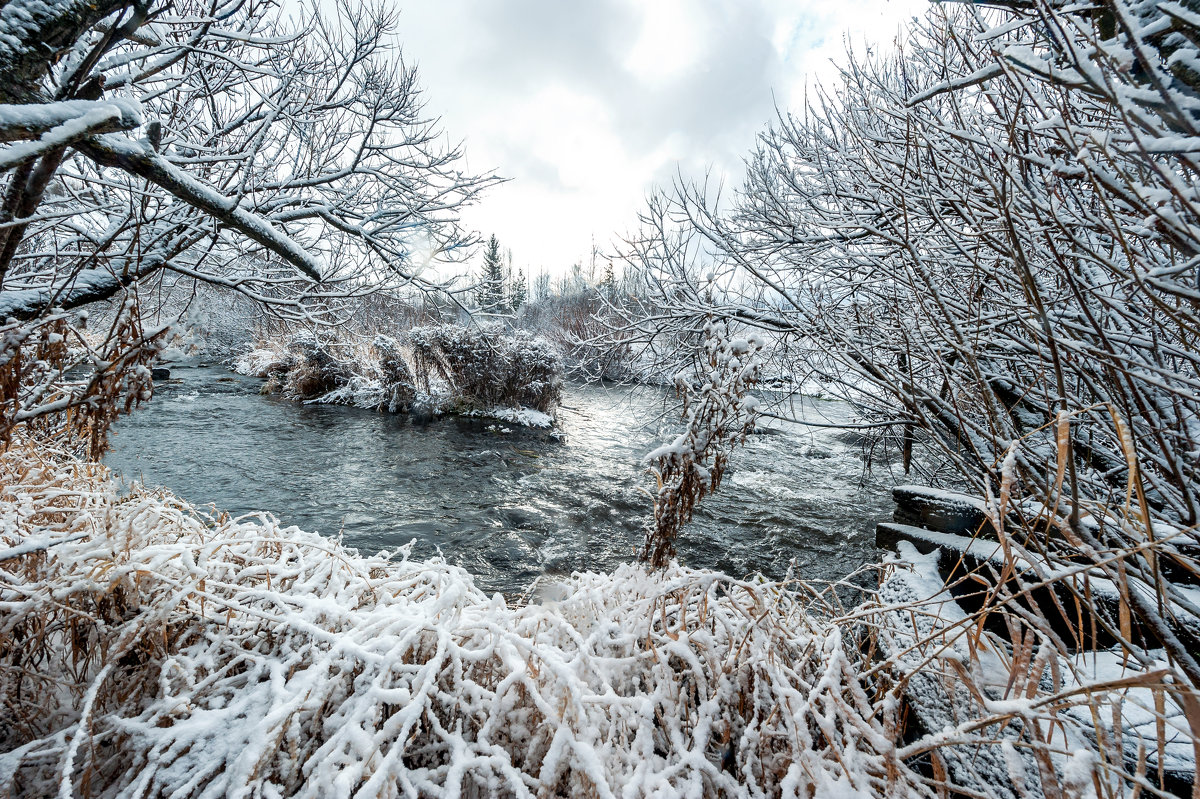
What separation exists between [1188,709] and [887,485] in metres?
8.09

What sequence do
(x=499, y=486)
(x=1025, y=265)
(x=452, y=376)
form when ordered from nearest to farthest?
(x=1025, y=265) → (x=499, y=486) → (x=452, y=376)

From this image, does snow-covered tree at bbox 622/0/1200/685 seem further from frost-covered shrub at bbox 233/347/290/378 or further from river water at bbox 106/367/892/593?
frost-covered shrub at bbox 233/347/290/378

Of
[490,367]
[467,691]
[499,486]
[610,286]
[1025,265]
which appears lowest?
[499,486]

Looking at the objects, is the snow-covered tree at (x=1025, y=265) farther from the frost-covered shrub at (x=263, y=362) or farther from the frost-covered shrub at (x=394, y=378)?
the frost-covered shrub at (x=263, y=362)

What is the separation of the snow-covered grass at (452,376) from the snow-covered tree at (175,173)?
5.79 meters

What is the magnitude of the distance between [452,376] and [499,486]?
5.42m

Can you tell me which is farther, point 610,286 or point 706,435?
point 610,286

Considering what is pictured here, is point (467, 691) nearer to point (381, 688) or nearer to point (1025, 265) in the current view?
point (381, 688)

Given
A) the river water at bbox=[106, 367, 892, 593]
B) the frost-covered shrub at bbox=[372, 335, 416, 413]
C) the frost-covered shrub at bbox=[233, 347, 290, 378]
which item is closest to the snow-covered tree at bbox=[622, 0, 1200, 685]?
the river water at bbox=[106, 367, 892, 593]

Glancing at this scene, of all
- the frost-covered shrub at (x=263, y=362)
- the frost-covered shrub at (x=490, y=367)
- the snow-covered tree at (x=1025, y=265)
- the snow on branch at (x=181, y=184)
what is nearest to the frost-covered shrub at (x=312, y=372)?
the frost-covered shrub at (x=263, y=362)

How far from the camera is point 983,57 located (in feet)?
10.1

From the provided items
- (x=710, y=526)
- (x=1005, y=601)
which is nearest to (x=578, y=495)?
(x=710, y=526)

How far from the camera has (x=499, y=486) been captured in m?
7.72

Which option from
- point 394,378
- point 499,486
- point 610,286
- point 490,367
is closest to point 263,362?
point 394,378
